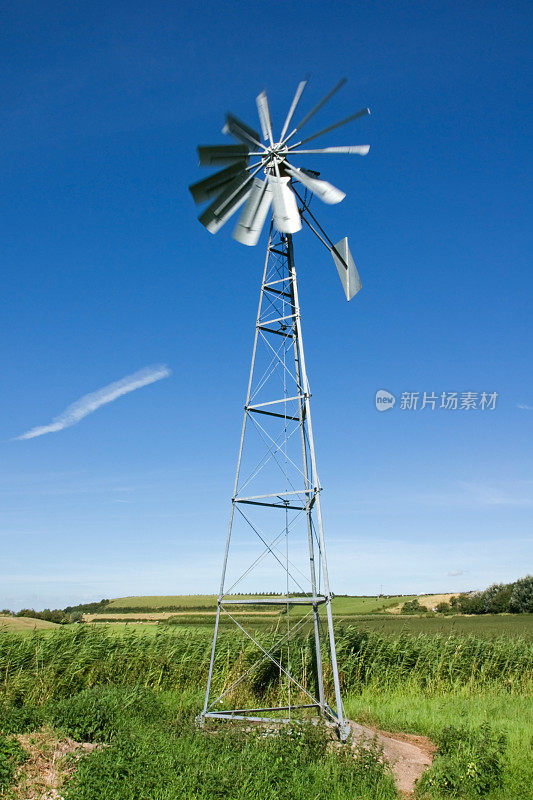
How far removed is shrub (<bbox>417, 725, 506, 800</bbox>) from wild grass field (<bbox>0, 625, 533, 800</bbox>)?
2cm

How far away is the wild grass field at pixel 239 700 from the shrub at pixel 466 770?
21 millimetres

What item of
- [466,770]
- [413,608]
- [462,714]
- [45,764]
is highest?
[413,608]

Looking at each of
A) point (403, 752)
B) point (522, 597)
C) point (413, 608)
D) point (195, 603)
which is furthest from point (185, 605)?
point (403, 752)

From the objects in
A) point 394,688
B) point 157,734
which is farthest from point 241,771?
point 394,688

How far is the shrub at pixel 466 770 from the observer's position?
8383 mm

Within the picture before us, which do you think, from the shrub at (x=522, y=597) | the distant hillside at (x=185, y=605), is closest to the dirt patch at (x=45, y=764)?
the distant hillside at (x=185, y=605)

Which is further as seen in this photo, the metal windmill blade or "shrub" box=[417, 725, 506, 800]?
the metal windmill blade

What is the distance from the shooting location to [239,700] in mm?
13578

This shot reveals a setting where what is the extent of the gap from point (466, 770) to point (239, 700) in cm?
640

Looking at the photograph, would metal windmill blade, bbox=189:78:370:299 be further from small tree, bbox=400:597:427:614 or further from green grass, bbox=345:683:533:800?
small tree, bbox=400:597:427:614

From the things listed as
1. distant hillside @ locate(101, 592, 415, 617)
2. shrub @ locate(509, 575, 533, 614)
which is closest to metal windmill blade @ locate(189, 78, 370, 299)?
distant hillside @ locate(101, 592, 415, 617)

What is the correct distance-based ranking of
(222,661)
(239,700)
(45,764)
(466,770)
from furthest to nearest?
(222,661), (239,700), (466,770), (45,764)

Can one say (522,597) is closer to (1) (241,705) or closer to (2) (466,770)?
(1) (241,705)

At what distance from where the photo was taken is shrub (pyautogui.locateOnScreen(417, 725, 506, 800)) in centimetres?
838
